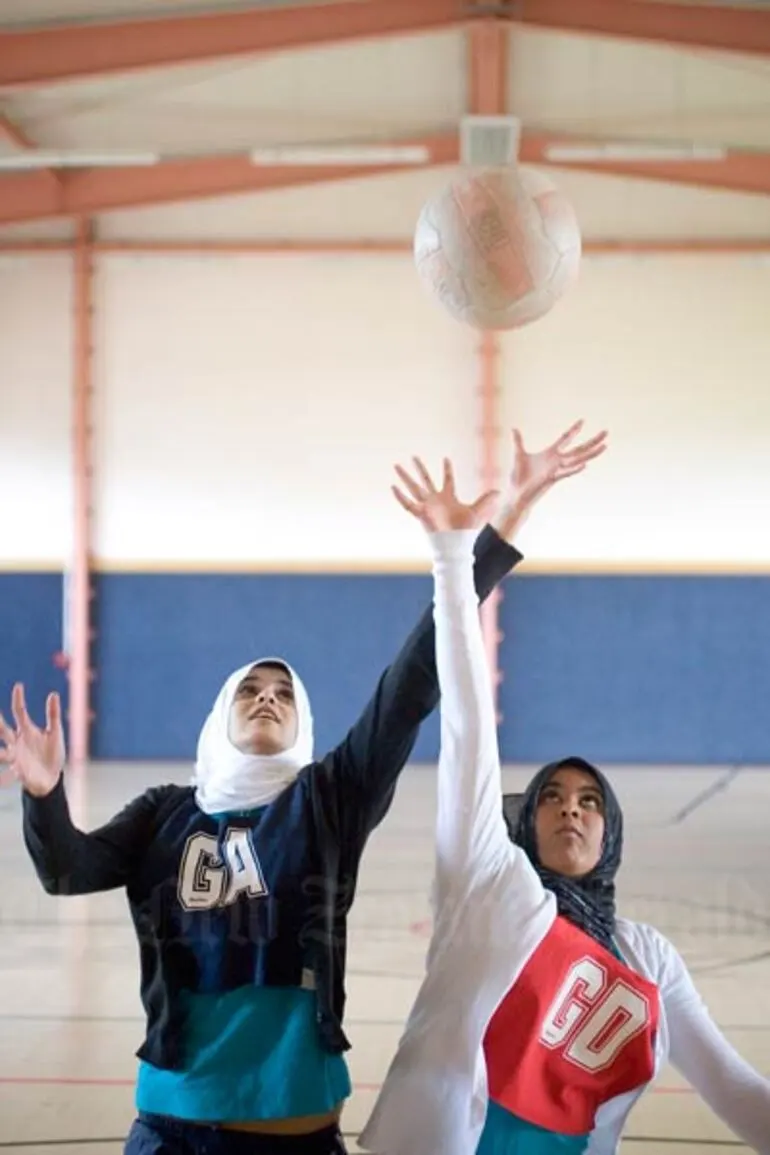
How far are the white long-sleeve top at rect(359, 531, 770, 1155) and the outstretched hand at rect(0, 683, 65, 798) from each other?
69 centimetres

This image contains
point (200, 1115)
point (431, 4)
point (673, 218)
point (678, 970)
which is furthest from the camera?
point (673, 218)

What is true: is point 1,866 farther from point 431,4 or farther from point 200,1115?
point 431,4

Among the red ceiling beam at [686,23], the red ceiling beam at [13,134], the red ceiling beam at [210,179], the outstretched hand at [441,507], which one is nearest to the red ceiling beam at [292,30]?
the red ceiling beam at [686,23]

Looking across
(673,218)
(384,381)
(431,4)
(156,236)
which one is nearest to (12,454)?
(156,236)

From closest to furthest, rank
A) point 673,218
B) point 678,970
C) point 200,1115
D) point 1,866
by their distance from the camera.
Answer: point 200,1115
point 678,970
point 1,866
point 673,218

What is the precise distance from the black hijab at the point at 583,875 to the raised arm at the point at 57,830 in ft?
2.24

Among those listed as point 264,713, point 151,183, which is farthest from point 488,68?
point 264,713

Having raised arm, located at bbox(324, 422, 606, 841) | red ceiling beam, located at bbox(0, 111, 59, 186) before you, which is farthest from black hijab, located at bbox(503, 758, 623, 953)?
red ceiling beam, located at bbox(0, 111, 59, 186)

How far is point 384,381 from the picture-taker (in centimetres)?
1153

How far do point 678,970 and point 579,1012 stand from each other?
250mm

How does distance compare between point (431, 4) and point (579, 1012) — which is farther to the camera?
point (431, 4)

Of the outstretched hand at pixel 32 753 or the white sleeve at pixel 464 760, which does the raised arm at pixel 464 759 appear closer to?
the white sleeve at pixel 464 760

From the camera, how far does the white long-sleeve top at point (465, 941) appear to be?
2.06m

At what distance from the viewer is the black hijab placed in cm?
220
